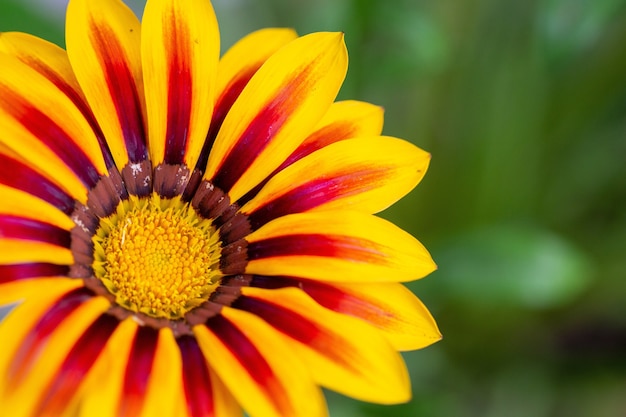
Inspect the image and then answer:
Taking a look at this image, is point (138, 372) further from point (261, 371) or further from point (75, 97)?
point (75, 97)

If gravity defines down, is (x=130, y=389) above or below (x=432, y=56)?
below

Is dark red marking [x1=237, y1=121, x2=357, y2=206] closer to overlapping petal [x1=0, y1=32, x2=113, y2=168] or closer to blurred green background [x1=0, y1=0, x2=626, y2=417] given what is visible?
overlapping petal [x1=0, y1=32, x2=113, y2=168]

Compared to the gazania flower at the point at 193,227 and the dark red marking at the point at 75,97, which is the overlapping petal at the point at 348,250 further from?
the dark red marking at the point at 75,97

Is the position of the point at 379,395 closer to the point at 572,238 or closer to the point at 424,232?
the point at 424,232

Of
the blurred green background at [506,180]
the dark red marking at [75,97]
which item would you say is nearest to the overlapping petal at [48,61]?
the dark red marking at [75,97]

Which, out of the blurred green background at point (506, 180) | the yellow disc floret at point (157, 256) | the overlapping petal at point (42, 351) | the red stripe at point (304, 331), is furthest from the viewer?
the blurred green background at point (506, 180)

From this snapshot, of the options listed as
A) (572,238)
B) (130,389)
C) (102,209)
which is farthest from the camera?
(572,238)

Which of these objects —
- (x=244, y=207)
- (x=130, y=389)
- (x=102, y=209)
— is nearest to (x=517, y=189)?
(x=244, y=207)
